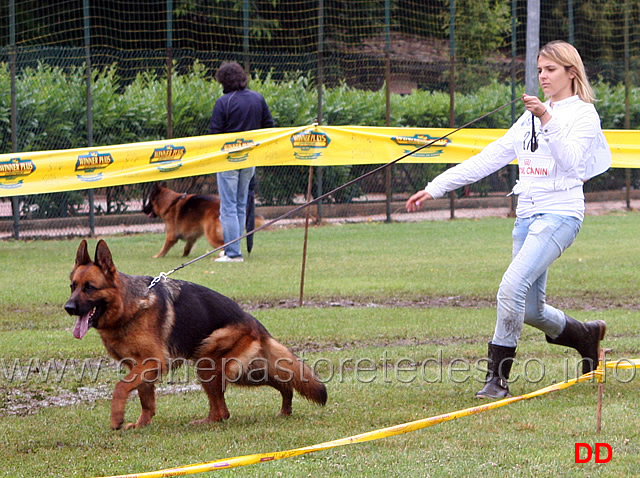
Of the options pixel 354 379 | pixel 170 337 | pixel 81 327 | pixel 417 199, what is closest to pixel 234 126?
pixel 354 379

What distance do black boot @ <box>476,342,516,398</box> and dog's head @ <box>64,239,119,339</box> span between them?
92.1 inches

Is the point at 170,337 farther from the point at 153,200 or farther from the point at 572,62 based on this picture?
the point at 153,200

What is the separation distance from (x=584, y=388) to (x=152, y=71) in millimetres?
12139

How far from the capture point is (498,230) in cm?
1606

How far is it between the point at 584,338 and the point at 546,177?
1.25 m

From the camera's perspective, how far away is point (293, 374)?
501 centimetres

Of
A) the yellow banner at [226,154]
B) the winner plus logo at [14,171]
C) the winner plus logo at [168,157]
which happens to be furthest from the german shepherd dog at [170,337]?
the winner plus logo at [168,157]

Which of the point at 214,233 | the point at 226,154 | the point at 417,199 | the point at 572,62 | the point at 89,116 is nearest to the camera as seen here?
the point at 572,62

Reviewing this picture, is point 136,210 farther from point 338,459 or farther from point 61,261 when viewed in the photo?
point 338,459

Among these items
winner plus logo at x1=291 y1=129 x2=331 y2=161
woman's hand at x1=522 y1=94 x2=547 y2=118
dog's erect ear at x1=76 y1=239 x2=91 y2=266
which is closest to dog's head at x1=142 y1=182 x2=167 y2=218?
winner plus logo at x1=291 y1=129 x2=331 y2=161

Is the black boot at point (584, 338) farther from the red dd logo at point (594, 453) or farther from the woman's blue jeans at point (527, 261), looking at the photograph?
the red dd logo at point (594, 453)

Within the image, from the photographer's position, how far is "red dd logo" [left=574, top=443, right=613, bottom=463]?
4.13 meters

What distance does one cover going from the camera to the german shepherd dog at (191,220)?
12133 millimetres

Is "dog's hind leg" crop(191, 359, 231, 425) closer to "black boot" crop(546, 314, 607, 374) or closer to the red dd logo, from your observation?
the red dd logo
